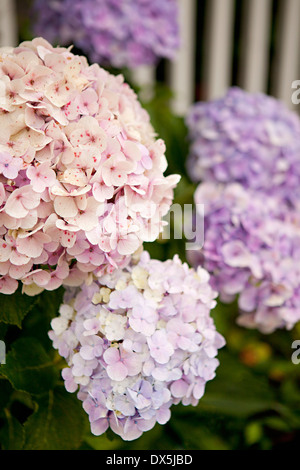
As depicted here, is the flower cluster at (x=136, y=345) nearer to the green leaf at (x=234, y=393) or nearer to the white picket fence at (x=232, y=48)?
the green leaf at (x=234, y=393)

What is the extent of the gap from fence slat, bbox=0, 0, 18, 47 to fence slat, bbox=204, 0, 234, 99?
838mm

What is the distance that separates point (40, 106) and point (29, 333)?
41cm

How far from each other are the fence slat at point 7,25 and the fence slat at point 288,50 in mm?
1206

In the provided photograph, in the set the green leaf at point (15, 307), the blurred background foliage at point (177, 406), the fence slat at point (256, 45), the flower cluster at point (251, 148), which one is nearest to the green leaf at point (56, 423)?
the blurred background foliage at point (177, 406)

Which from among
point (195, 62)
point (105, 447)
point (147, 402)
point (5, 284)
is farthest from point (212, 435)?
point (195, 62)

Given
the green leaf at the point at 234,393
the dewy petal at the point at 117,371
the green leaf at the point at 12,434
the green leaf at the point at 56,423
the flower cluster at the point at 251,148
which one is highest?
the flower cluster at the point at 251,148

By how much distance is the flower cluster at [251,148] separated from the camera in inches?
44.4

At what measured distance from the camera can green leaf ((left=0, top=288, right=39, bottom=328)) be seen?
674 millimetres

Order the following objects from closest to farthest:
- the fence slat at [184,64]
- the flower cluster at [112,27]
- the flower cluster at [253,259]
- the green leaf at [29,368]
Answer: the green leaf at [29,368] → the flower cluster at [253,259] → the flower cluster at [112,27] → the fence slat at [184,64]

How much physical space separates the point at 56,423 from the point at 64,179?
38 cm

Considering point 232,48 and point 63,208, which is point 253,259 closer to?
point 63,208

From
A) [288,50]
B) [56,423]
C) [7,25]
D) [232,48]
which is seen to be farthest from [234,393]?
[232,48]

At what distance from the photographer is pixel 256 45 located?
2334 mm

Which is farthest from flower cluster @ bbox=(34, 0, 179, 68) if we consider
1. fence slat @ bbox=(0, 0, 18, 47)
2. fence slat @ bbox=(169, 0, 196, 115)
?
fence slat @ bbox=(169, 0, 196, 115)
